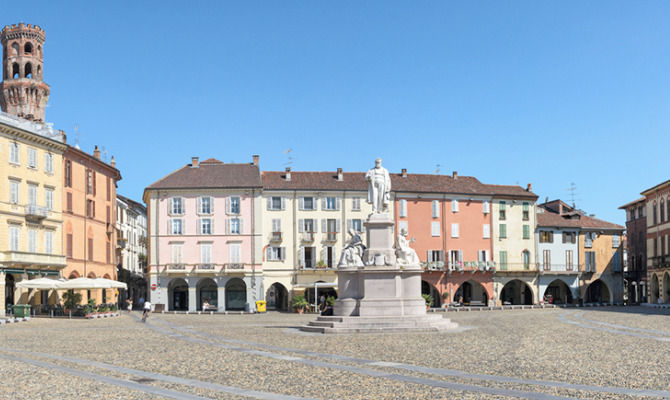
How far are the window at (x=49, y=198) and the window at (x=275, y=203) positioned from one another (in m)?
17.6

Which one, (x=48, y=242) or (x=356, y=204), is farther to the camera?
(x=356, y=204)

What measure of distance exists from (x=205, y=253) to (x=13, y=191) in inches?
692

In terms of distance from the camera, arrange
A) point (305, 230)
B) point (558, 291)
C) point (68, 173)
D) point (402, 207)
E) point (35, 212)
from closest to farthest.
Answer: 1. point (35, 212)
2. point (68, 173)
3. point (305, 230)
4. point (402, 207)
5. point (558, 291)

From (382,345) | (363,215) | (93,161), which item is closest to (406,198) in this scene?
(363,215)

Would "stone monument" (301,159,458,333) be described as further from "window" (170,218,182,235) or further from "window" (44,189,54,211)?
"window" (170,218,182,235)

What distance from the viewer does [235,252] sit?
64812 mm

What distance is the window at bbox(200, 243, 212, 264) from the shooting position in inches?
2544

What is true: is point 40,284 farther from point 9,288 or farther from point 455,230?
point 455,230

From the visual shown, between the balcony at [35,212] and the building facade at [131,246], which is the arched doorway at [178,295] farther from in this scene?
the balcony at [35,212]

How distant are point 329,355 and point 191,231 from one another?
46.8 metres

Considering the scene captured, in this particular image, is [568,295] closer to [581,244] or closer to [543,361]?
[581,244]

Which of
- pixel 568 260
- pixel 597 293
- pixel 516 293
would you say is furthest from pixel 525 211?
pixel 597 293

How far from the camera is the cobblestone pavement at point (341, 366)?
525 inches

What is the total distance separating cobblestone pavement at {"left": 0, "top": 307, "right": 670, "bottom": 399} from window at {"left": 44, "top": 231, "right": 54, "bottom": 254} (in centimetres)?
2855
